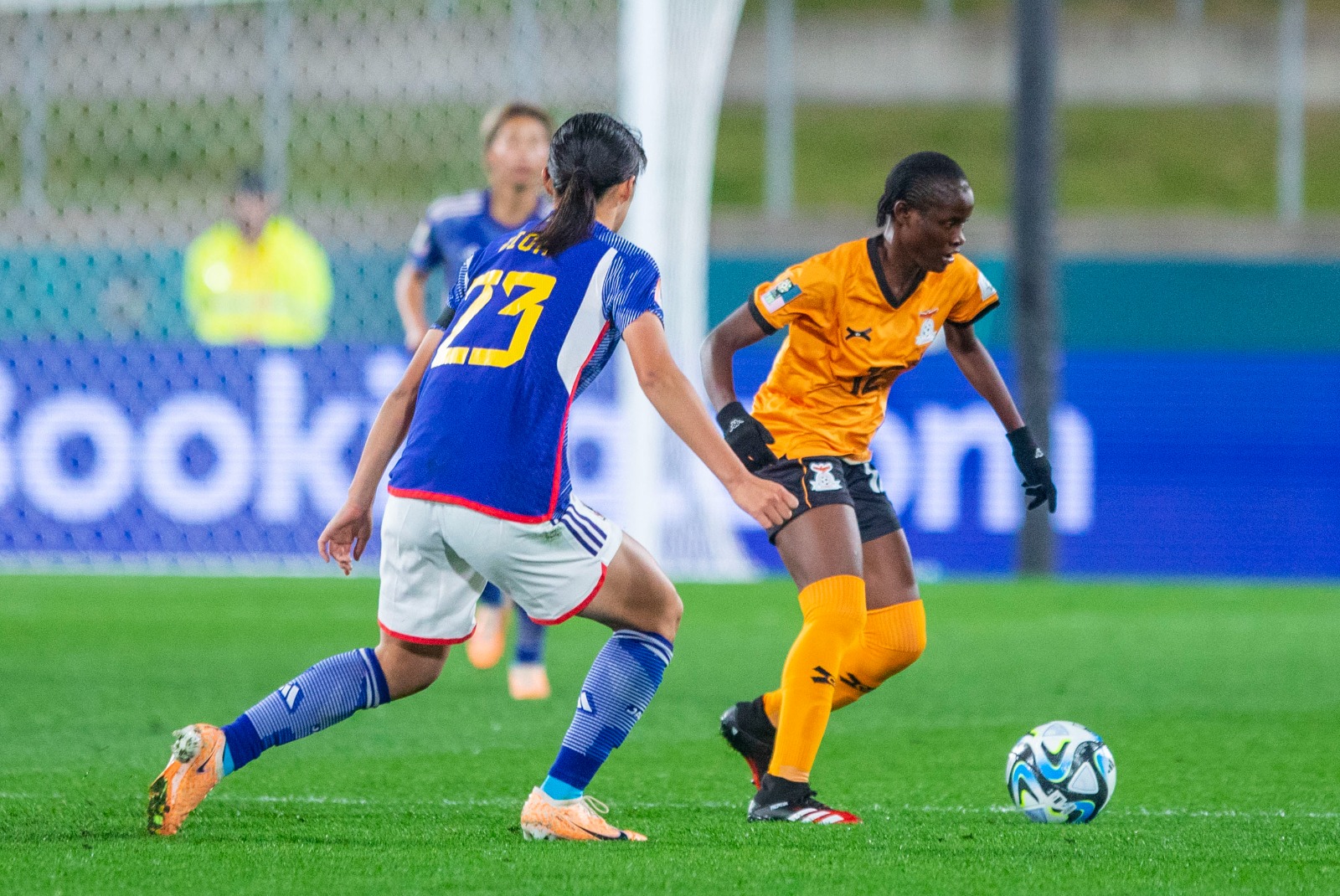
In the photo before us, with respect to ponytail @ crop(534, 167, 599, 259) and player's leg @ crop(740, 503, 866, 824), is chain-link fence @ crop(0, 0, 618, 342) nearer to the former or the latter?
player's leg @ crop(740, 503, 866, 824)

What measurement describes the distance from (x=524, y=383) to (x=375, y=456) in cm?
43

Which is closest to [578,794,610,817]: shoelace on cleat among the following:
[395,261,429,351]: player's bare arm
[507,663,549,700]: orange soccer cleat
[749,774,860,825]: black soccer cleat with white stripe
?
[749,774,860,825]: black soccer cleat with white stripe

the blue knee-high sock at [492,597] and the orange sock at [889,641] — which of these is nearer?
the orange sock at [889,641]

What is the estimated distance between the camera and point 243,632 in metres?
9.73

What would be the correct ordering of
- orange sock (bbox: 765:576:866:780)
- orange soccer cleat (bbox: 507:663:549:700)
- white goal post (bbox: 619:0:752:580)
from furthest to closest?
white goal post (bbox: 619:0:752:580), orange soccer cleat (bbox: 507:663:549:700), orange sock (bbox: 765:576:866:780)

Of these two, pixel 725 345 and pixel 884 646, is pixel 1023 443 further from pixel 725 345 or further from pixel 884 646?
pixel 725 345

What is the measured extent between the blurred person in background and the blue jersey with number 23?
902cm

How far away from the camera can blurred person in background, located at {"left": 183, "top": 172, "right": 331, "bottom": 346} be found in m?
13.1

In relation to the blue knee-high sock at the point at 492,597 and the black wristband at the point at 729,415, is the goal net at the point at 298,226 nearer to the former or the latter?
the blue knee-high sock at the point at 492,597

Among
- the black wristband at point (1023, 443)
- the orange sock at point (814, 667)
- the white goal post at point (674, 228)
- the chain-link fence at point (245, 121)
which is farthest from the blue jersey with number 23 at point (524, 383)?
the chain-link fence at point (245, 121)

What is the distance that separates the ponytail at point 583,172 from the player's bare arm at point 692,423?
0.29 m

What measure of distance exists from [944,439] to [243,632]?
5.63 metres

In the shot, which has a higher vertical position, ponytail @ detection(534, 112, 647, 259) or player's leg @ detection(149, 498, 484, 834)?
ponytail @ detection(534, 112, 647, 259)

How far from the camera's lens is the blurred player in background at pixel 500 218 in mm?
7273
